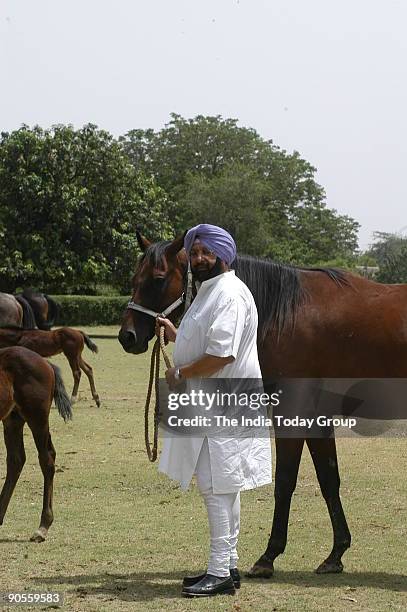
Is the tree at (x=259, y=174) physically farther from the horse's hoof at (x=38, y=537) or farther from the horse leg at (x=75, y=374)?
the horse's hoof at (x=38, y=537)

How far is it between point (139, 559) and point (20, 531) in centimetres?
120

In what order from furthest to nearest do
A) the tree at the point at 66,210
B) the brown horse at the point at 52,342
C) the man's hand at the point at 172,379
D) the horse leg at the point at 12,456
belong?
1. the tree at the point at 66,210
2. the brown horse at the point at 52,342
3. the horse leg at the point at 12,456
4. the man's hand at the point at 172,379

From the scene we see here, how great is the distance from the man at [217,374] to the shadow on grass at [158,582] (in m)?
0.23

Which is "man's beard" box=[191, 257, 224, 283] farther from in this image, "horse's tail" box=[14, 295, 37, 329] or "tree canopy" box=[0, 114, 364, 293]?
"tree canopy" box=[0, 114, 364, 293]

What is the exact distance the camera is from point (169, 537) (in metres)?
6.84

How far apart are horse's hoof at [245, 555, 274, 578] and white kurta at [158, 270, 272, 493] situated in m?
0.82

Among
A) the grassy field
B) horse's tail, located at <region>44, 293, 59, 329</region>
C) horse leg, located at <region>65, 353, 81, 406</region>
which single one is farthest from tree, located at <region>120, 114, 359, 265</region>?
the grassy field

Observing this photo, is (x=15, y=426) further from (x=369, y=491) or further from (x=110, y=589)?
(x=369, y=491)

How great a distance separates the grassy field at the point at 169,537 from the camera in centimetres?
536

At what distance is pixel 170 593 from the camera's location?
17.6 feet

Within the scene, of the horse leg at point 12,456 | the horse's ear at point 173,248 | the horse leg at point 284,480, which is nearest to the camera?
the horse leg at point 284,480

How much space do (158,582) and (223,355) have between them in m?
1.55

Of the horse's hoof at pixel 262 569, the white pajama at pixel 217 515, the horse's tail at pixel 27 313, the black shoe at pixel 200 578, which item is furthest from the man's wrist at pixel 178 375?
the horse's tail at pixel 27 313

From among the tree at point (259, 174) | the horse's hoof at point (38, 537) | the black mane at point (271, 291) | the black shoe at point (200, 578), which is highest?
the tree at point (259, 174)
